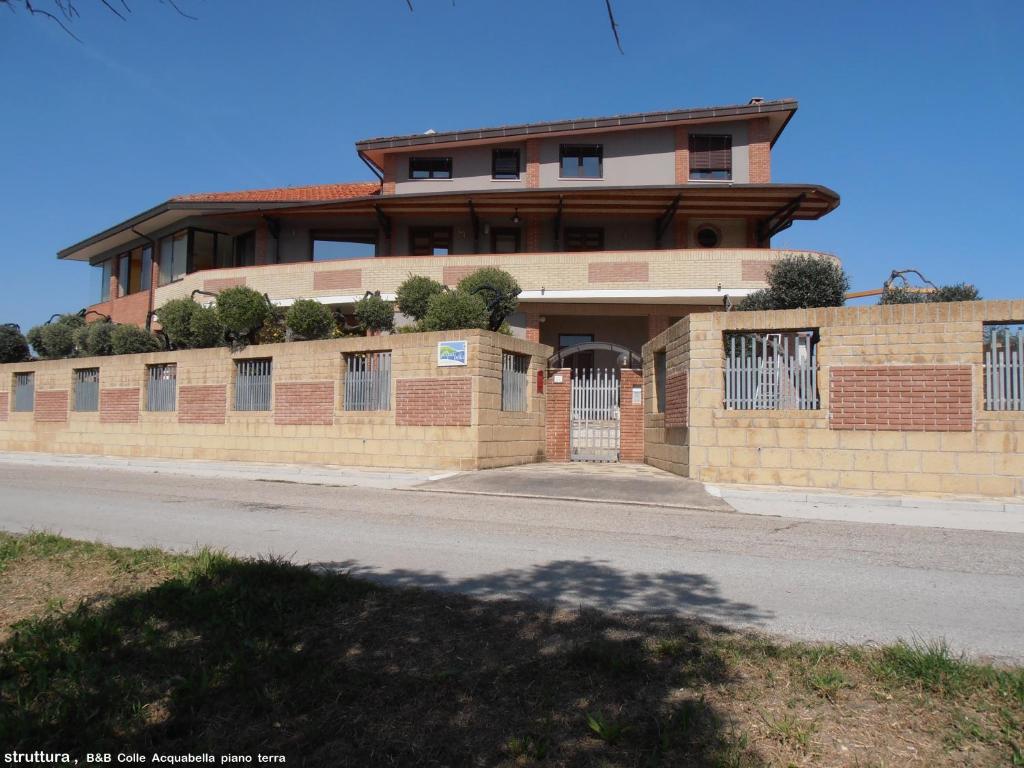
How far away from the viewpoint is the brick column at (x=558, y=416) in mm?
18078

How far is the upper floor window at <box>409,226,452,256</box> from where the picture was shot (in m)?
28.6

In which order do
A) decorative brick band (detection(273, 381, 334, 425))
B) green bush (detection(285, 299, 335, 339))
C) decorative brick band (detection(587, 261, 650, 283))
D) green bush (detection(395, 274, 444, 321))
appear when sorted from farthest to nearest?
decorative brick band (detection(587, 261, 650, 283)), green bush (detection(395, 274, 444, 321)), green bush (detection(285, 299, 335, 339)), decorative brick band (detection(273, 381, 334, 425))

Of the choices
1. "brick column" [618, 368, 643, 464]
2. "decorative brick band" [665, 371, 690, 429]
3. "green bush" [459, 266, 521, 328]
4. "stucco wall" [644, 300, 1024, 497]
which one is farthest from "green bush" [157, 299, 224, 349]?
"stucco wall" [644, 300, 1024, 497]

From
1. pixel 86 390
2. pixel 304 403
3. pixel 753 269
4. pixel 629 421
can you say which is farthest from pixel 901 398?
pixel 86 390

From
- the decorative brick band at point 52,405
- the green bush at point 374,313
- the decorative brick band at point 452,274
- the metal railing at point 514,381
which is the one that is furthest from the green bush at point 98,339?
the metal railing at point 514,381

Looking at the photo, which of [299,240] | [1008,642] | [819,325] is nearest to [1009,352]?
[819,325]

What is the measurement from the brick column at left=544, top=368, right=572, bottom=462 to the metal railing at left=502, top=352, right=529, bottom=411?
0.98m

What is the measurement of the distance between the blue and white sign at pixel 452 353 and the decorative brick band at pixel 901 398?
6.94 m

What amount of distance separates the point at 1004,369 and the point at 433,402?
10202 mm

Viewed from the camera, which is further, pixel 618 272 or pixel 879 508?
pixel 618 272

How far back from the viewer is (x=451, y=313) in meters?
17.2

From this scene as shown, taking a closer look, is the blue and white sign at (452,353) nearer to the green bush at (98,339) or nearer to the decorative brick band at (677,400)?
the decorative brick band at (677,400)

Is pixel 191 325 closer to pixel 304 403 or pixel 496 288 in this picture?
pixel 304 403

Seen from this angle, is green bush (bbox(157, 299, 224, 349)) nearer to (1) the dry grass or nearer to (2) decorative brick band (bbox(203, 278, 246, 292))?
(2) decorative brick band (bbox(203, 278, 246, 292))
